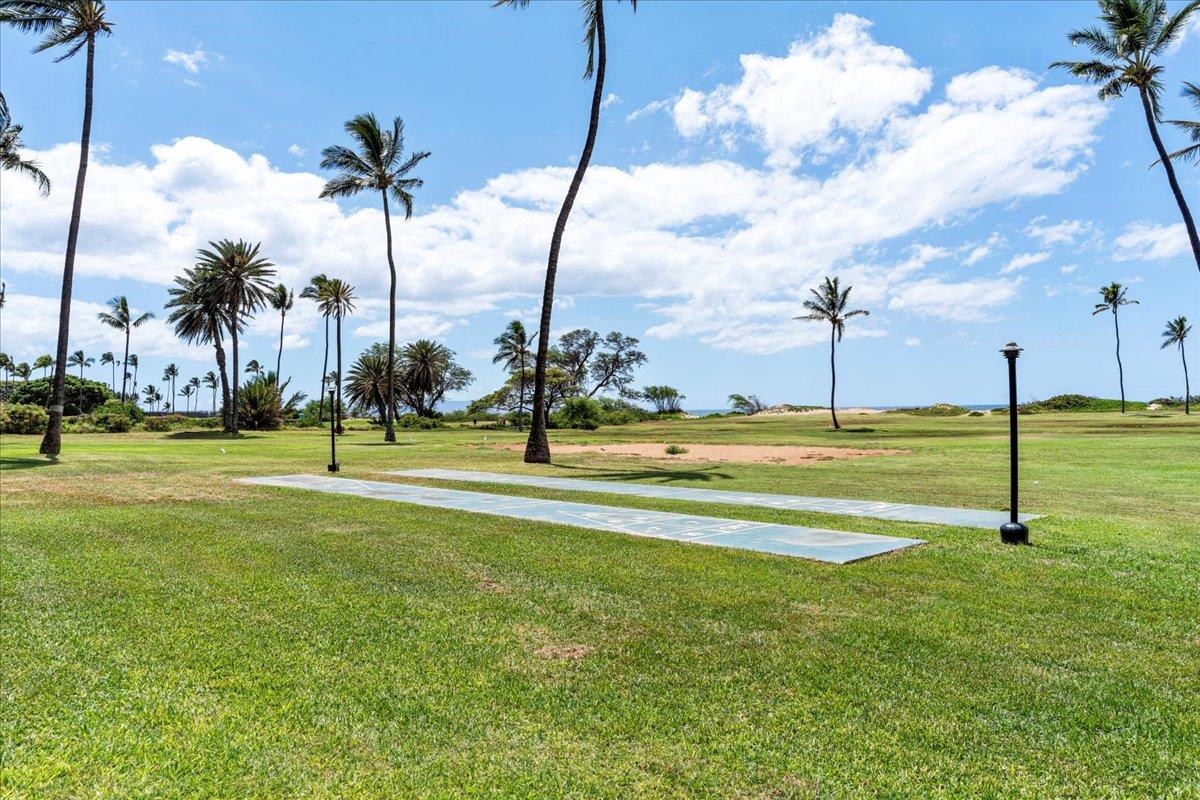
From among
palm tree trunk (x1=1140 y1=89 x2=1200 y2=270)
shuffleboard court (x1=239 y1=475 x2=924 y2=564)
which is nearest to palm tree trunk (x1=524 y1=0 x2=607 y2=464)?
shuffleboard court (x1=239 y1=475 x2=924 y2=564)

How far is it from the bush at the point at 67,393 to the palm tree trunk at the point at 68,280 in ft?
216

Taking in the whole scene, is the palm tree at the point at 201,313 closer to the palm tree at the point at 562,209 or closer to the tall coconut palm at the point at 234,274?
the tall coconut palm at the point at 234,274

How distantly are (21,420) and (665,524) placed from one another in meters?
46.5

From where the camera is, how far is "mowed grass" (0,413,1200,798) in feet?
10.9

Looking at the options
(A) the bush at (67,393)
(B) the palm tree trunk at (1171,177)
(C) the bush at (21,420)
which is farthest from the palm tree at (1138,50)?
(A) the bush at (67,393)

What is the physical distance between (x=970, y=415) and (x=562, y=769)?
64429mm

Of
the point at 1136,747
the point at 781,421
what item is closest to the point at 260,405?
the point at 781,421

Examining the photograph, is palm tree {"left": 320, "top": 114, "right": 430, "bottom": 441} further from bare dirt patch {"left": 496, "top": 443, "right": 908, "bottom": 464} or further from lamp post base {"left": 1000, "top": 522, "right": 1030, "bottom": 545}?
lamp post base {"left": 1000, "top": 522, "right": 1030, "bottom": 545}

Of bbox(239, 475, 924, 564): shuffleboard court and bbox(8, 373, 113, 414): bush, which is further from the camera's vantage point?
bbox(8, 373, 113, 414): bush

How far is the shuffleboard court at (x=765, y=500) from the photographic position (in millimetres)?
10045

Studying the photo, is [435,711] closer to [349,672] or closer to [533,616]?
[349,672]

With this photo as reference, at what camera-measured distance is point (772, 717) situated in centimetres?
382

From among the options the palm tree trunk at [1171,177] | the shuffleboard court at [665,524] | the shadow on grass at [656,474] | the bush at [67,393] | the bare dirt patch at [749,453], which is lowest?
the shuffleboard court at [665,524]

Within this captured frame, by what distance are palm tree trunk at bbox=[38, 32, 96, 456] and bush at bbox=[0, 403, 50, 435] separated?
22183 millimetres
